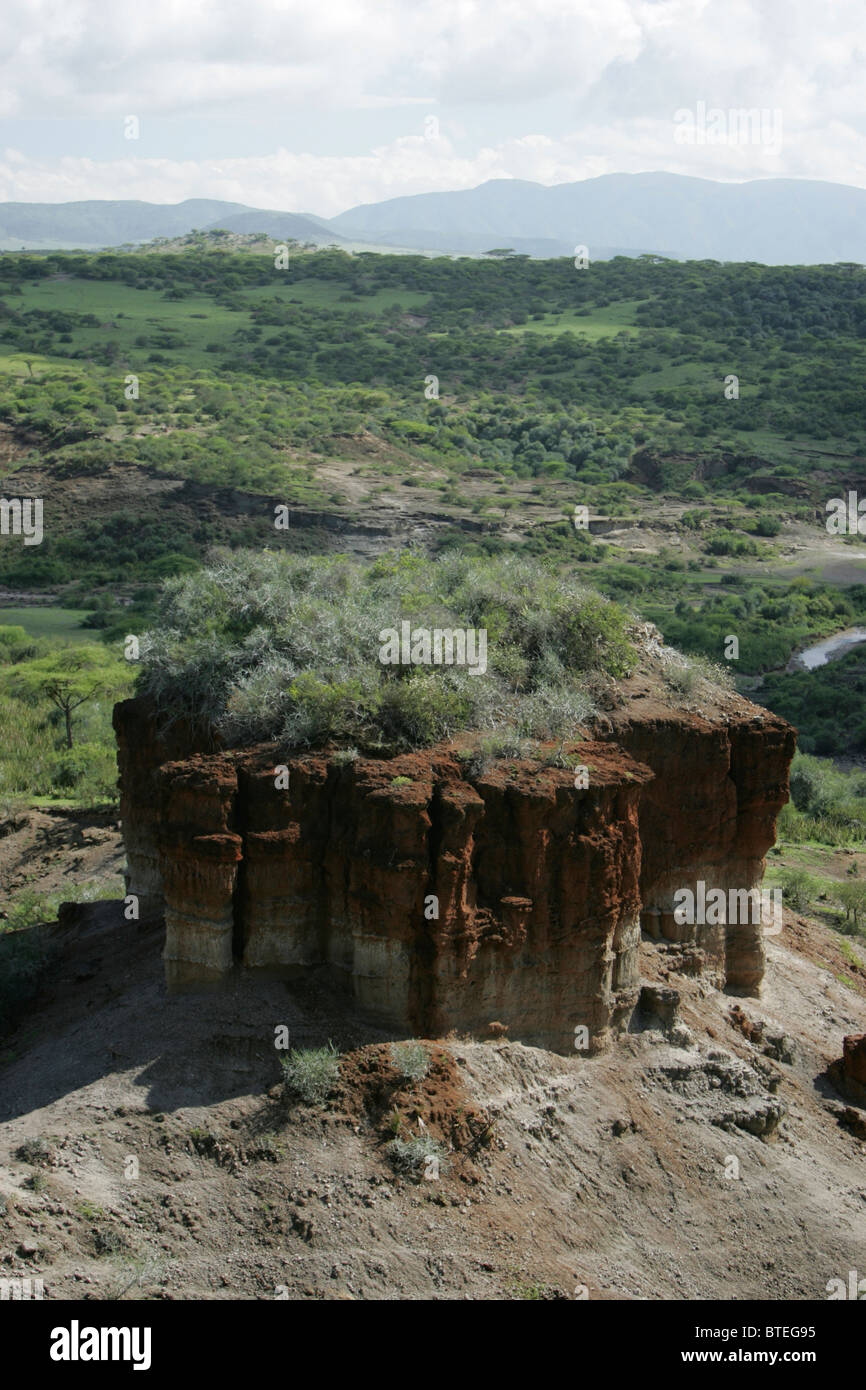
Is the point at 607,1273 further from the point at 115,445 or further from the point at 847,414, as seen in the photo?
the point at 847,414

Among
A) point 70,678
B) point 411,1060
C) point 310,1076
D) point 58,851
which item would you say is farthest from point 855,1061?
point 70,678

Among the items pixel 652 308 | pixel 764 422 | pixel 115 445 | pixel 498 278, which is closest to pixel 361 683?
pixel 115 445

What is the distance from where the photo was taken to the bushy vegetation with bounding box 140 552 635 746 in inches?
500

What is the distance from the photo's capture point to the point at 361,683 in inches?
504

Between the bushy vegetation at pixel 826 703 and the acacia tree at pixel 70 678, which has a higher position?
the acacia tree at pixel 70 678

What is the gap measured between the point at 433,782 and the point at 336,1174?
329 centimetres

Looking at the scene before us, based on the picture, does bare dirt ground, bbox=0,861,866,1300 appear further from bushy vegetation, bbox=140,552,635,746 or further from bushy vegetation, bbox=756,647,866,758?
bushy vegetation, bbox=756,647,866,758

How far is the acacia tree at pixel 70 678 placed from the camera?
2977 cm

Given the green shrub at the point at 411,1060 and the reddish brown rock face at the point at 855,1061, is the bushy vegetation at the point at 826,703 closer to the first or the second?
the reddish brown rock face at the point at 855,1061

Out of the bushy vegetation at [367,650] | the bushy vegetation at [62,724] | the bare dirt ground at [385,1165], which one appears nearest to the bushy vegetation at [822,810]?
the bushy vegetation at [367,650]

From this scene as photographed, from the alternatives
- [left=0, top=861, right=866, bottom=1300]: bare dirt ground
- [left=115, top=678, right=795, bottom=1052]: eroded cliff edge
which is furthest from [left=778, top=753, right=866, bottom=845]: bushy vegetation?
[left=115, top=678, right=795, bottom=1052]: eroded cliff edge

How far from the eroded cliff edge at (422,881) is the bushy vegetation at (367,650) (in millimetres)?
440

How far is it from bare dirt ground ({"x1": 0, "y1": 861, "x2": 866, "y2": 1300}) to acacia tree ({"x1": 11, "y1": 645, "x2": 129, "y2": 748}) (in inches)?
662

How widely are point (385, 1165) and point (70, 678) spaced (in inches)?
824
